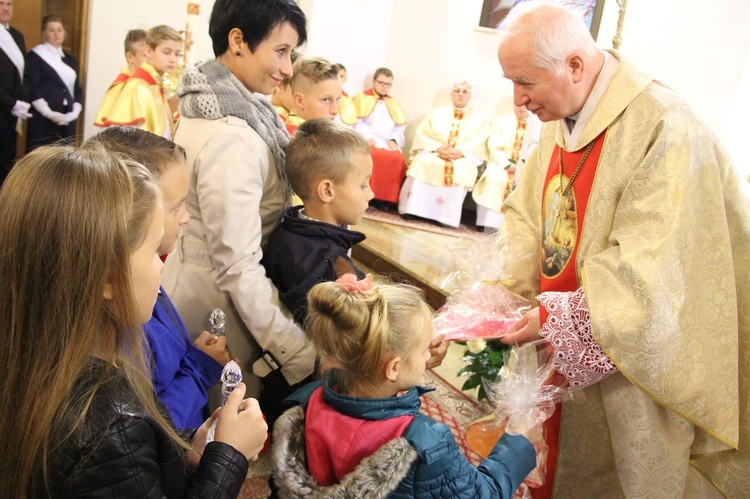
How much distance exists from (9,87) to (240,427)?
584 centimetres

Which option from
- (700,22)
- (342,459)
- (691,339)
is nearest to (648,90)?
(691,339)

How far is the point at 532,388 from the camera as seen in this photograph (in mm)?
1766

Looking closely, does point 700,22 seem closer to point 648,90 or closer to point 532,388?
point 648,90

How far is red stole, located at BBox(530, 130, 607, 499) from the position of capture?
192 cm

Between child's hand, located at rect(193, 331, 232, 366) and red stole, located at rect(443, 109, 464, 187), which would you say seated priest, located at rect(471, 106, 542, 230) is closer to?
red stole, located at rect(443, 109, 464, 187)

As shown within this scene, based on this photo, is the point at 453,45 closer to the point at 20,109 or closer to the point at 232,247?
the point at 20,109

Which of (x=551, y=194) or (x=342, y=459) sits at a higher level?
(x=551, y=194)

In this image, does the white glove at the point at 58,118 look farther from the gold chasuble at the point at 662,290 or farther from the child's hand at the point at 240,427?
the child's hand at the point at 240,427

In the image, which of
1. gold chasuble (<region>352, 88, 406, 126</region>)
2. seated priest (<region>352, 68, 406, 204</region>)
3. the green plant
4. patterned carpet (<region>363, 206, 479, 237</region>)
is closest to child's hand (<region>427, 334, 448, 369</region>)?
the green plant

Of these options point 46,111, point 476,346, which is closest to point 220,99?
point 476,346

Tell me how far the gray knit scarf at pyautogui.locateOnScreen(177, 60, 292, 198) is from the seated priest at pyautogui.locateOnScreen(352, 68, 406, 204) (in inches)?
212

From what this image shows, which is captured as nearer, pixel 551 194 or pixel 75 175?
pixel 75 175

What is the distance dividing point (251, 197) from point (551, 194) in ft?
3.32

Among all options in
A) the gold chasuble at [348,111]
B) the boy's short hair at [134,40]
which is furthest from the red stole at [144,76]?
the gold chasuble at [348,111]
